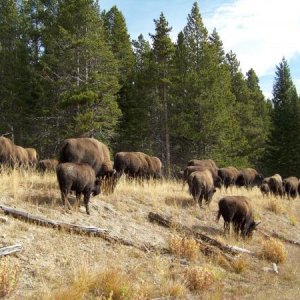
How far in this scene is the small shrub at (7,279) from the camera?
23.6 feet

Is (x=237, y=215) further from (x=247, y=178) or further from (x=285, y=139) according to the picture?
(x=285, y=139)

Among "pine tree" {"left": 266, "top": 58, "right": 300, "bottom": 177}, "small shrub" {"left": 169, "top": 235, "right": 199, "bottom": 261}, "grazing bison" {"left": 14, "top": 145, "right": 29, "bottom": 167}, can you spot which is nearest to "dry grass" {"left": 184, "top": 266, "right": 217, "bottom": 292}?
"small shrub" {"left": 169, "top": 235, "right": 199, "bottom": 261}

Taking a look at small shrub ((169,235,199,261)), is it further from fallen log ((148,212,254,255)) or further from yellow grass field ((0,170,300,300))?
fallen log ((148,212,254,255))

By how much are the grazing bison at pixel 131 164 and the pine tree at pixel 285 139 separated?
28.0 meters

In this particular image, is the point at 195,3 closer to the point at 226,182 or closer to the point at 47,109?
the point at 47,109

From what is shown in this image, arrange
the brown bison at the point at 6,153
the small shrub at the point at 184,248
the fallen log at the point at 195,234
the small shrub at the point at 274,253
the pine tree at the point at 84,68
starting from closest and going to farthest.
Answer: the small shrub at the point at 184,248
the fallen log at the point at 195,234
the small shrub at the point at 274,253
the brown bison at the point at 6,153
the pine tree at the point at 84,68

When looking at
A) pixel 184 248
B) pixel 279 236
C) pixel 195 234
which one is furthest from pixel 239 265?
pixel 279 236

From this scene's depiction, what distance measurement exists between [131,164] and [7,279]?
12818mm

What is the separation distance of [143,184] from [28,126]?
21.7m

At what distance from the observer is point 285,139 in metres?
47.2

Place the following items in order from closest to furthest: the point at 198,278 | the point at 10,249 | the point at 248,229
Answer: the point at 10,249 → the point at 198,278 → the point at 248,229

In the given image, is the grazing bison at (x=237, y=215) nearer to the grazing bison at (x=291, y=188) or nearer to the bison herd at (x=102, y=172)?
the bison herd at (x=102, y=172)

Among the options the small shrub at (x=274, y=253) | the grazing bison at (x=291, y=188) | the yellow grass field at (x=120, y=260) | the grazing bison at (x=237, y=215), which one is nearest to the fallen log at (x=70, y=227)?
the yellow grass field at (x=120, y=260)

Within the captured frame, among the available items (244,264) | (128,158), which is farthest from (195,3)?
(244,264)
